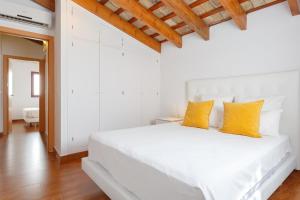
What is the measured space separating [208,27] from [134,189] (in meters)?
3.03

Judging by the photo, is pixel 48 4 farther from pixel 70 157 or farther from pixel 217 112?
pixel 217 112

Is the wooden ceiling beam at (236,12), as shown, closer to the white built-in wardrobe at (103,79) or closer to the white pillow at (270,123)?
the white pillow at (270,123)

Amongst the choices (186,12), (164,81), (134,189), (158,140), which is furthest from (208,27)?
(134,189)

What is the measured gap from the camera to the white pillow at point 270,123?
2.21 metres

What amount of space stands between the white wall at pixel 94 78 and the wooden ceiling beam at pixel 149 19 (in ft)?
2.28

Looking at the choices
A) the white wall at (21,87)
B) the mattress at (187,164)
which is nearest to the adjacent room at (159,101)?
the mattress at (187,164)

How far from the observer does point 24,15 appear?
3008 mm

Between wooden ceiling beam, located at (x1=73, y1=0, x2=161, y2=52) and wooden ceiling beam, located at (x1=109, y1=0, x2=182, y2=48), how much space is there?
24.6 inches

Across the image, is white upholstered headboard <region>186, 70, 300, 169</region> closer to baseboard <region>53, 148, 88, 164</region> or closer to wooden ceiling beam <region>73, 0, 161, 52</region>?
wooden ceiling beam <region>73, 0, 161, 52</region>

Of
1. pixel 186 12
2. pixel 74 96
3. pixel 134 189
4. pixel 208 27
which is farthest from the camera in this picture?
pixel 208 27

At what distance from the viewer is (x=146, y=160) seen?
133cm

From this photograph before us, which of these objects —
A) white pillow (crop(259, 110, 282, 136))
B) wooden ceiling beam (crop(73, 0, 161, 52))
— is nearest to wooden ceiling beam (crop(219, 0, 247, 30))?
white pillow (crop(259, 110, 282, 136))

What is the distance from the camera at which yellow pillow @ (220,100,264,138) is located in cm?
209

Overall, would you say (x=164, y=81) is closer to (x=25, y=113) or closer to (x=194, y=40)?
(x=194, y=40)
